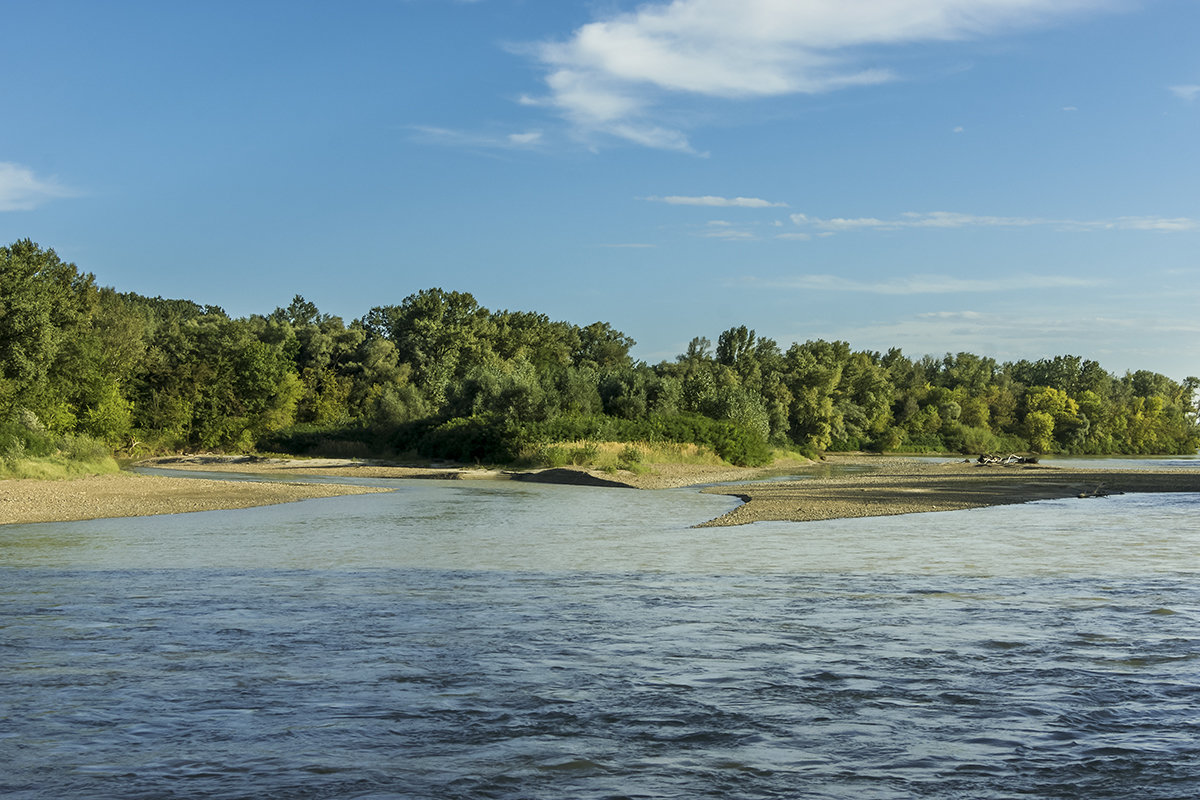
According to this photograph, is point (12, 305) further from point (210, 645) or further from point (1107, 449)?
point (1107, 449)

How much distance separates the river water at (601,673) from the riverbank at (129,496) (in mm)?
9185

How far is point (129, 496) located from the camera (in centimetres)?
3241

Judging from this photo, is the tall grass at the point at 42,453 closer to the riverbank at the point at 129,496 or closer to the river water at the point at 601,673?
the riverbank at the point at 129,496

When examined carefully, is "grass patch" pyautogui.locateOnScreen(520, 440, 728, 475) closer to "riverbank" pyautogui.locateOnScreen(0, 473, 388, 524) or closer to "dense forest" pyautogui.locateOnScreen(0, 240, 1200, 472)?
"dense forest" pyautogui.locateOnScreen(0, 240, 1200, 472)

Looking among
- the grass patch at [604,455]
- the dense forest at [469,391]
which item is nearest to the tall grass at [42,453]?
the dense forest at [469,391]

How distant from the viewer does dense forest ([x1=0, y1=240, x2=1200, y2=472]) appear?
53.9 meters

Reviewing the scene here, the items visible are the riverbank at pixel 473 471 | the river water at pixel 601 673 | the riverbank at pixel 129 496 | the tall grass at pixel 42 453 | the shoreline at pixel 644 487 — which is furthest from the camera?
the riverbank at pixel 473 471

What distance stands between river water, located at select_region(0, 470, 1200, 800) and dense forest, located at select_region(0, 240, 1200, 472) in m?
31.6

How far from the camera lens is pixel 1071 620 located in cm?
1159

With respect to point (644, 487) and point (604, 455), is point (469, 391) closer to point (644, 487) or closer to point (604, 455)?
point (604, 455)

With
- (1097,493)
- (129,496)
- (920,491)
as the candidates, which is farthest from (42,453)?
(1097,493)

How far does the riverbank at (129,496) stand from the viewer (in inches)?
1057

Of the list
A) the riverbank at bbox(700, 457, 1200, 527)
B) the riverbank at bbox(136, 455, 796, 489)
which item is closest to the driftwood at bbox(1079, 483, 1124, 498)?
the riverbank at bbox(700, 457, 1200, 527)

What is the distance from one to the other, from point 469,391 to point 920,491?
3757 centimetres
